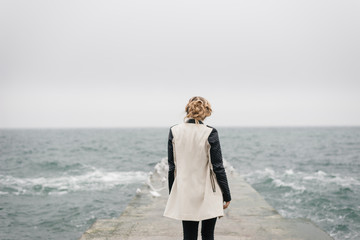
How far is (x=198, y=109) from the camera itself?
295 centimetres

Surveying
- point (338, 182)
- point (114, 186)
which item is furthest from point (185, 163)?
point (338, 182)

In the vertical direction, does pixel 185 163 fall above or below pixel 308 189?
above

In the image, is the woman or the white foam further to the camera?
the white foam

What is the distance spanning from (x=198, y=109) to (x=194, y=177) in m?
0.66

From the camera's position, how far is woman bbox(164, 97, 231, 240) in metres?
2.96

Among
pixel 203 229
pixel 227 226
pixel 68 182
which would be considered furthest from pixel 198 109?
pixel 68 182

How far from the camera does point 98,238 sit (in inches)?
215

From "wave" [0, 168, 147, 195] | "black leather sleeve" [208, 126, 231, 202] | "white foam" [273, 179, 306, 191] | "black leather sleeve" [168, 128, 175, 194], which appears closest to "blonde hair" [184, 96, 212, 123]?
"black leather sleeve" [208, 126, 231, 202]

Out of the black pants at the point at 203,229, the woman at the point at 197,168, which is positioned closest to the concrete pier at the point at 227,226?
the black pants at the point at 203,229

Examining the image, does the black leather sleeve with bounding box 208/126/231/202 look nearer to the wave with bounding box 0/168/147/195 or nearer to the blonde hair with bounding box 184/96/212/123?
the blonde hair with bounding box 184/96/212/123

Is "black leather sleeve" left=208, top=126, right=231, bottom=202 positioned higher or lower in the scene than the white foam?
higher

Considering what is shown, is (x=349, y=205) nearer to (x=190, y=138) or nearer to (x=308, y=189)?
(x=308, y=189)

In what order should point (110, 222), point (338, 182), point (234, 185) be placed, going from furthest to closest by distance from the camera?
point (338, 182), point (234, 185), point (110, 222)

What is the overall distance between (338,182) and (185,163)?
20084mm
